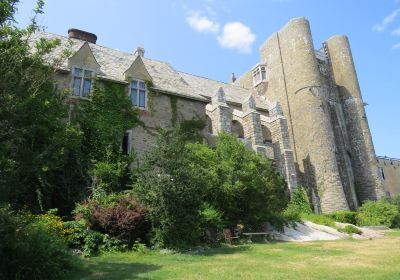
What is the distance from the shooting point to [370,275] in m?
8.55

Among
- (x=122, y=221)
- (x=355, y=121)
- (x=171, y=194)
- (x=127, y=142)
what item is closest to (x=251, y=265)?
(x=171, y=194)

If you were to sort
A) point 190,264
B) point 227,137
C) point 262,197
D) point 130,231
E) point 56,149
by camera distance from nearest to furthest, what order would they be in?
point 190,264 < point 56,149 < point 130,231 < point 262,197 < point 227,137

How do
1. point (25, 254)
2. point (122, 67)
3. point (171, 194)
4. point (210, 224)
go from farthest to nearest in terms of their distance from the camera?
point (122, 67) < point (210, 224) < point (171, 194) < point (25, 254)

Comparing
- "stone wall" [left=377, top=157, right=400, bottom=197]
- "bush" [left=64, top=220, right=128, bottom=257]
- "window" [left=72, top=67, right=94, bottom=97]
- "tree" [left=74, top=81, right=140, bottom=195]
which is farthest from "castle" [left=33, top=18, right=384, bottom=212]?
"stone wall" [left=377, top=157, right=400, bottom=197]

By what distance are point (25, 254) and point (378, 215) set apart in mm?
30488

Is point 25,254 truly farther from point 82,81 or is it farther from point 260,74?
point 260,74

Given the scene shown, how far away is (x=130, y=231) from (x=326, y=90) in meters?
34.6

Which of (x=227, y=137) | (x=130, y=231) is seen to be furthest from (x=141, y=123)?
(x=130, y=231)

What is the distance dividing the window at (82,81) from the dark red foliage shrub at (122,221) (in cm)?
879

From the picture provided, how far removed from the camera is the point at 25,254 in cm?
874

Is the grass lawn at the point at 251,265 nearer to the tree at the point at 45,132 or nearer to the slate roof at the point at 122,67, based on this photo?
the tree at the point at 45,132

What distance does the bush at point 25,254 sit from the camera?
28.1 feet

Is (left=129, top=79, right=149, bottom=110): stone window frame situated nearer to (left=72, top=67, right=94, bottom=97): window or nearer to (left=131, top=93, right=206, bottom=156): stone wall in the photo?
(left=131, top=93, right=206, bottom=156): stone wall

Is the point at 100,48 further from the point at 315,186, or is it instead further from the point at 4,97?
the point at 315,186
